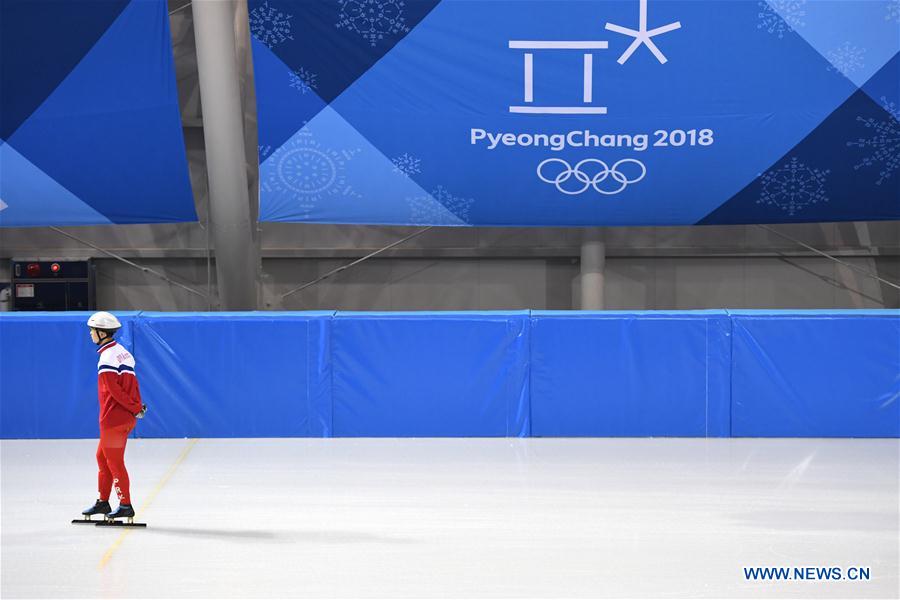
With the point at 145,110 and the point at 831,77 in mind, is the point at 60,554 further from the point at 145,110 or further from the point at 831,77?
the point at 831,77

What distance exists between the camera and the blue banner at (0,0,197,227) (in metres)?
13.3

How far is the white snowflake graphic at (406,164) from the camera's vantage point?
1402 cm

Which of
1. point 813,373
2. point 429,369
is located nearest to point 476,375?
point 429,369

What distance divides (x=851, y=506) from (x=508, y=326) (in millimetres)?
4098

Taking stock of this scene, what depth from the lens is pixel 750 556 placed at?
7047 millimetres

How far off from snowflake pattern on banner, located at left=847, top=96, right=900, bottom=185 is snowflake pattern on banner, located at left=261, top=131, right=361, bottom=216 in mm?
7031

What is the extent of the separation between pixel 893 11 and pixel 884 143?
1.76 metres

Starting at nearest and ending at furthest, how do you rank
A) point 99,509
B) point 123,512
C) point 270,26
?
point 123,512 < point 99,509 < point 270,26

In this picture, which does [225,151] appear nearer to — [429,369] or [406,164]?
[406,164]

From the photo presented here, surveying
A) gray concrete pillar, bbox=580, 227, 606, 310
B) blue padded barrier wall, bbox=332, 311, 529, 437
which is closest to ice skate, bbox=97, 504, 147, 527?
blue padded barrier wall, bbox=332, 311, 529, 437

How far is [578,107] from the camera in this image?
537 inches

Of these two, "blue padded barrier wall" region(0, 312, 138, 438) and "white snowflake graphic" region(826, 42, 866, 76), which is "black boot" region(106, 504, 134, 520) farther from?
"white snowflake graphic" region(826, 42, 866, 76)

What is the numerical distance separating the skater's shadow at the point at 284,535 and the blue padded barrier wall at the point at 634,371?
13.1 feet

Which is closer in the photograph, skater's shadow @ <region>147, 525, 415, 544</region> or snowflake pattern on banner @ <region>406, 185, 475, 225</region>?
skater's shadow @ <region>147, 525, 415, 544</region>
